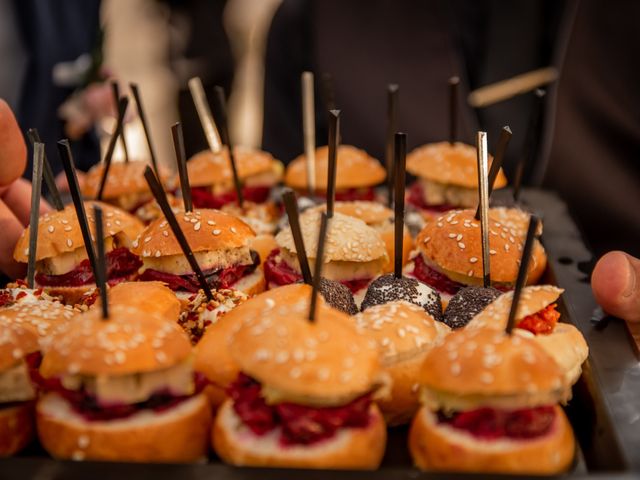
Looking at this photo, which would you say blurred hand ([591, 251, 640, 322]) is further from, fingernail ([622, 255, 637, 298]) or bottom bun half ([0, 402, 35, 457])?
bottom bun half ([0, 402, 35, 457])

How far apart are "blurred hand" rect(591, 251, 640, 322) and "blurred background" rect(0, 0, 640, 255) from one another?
40.1 inches

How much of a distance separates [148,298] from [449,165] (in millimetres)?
1823

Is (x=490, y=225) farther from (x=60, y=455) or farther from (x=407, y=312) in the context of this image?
(x=60, y=455)

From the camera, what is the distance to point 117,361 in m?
1.76

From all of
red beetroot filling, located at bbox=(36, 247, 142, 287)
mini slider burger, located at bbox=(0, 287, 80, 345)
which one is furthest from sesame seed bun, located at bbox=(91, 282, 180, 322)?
red beetroot filling, located at bbox=(36, 247, 142, 287)

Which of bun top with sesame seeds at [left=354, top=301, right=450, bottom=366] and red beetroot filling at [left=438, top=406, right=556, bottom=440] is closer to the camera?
red beetroot filling at [left=438, top=406, right=556, bottom=440]

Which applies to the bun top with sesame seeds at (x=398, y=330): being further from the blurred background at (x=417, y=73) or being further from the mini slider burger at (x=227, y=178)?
the mini slider burger at (x=227, y=178)

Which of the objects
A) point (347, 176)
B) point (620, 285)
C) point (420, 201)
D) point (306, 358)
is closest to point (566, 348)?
point (620, 285)

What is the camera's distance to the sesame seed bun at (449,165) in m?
3.50

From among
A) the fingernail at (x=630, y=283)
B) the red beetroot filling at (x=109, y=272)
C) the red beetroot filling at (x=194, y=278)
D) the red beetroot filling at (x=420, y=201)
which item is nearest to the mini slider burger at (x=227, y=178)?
the red beetroot filling at (x=420, y=201)

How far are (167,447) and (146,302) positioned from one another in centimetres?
58

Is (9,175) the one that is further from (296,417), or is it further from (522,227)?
(522,227)

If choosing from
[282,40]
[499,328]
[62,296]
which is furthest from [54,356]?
[282,40]

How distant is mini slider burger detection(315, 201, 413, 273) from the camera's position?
10.4 feet
